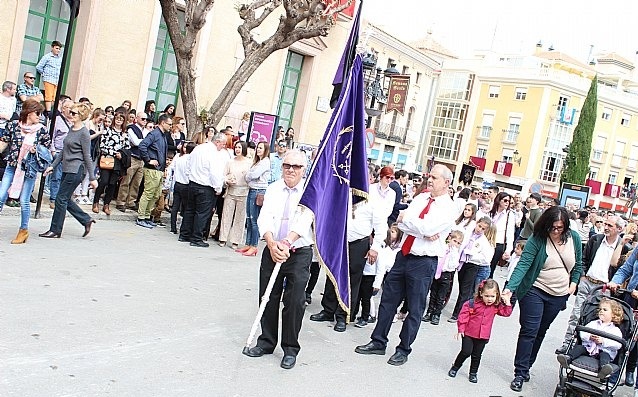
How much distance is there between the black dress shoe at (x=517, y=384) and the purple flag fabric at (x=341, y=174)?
1894 millimetres

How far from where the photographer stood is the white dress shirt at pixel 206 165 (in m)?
11.1

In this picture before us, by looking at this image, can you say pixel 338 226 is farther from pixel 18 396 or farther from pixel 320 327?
pixel 18 396

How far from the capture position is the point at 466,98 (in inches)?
2677

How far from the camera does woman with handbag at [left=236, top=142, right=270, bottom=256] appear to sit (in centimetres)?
1141

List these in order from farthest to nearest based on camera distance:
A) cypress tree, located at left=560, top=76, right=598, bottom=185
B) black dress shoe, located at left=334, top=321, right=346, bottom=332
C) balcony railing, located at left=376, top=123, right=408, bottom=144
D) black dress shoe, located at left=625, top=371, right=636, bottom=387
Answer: cypress tree, located at left=560, top=76, right=598, bottom=185, balcony railing, located at left=376, top=123, right=408, bottom=144, black dress shoe, located at left=334, top=321, right=346, bottom=332, black dress shoe, located at left=625, top=371, right=636, bottom=387

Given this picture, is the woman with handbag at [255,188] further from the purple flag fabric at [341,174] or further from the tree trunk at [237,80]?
the purple flag fabric at [341,174]

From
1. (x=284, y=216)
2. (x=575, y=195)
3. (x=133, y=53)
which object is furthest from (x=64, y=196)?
(x=575, y=195)

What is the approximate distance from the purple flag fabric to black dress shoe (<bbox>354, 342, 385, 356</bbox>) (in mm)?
544

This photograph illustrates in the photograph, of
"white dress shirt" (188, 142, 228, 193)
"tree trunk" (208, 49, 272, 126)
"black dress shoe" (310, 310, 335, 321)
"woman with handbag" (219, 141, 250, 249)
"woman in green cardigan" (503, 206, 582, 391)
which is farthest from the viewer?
"tree trunk" (208, 49, 272, 126)

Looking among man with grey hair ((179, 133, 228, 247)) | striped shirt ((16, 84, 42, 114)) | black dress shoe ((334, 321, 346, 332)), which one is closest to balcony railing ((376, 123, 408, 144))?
striped shirt ((16, 84, 42, 114))

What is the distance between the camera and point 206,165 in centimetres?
1116

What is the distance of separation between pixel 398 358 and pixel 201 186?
5383 mm

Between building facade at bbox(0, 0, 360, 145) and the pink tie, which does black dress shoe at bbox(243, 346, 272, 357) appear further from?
building facade at bbox(0, 0, 360, 145)

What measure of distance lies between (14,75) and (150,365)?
39.1 feet
